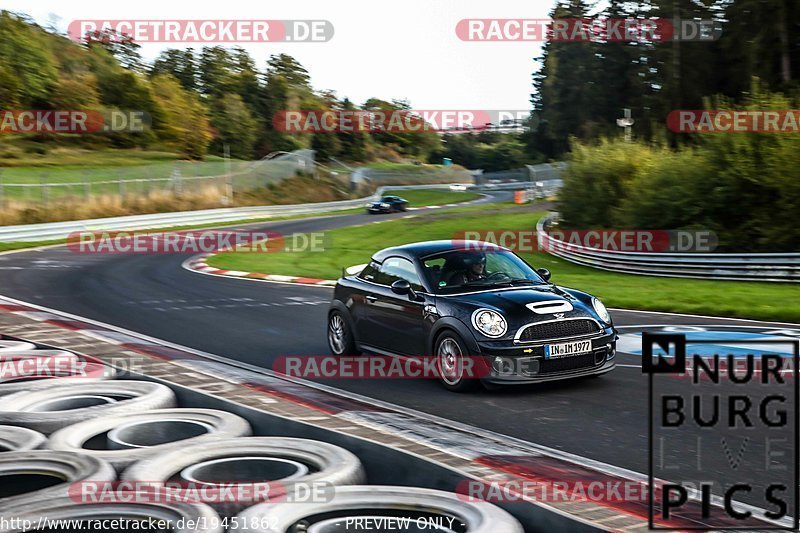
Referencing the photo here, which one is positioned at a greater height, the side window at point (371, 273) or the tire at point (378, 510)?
the side window at point (371, 273)

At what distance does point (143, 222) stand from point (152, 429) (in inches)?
1445

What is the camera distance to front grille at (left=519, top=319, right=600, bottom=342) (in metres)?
8.62

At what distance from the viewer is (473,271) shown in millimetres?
9750

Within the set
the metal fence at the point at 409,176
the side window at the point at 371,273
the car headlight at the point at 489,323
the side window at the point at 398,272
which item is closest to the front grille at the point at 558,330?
the car headlight at the point at 489,323

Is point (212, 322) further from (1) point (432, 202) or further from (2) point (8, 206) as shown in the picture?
(1) point (432, 202)

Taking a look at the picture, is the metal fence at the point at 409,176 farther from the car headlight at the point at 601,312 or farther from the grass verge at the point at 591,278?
the car headlight at the point at 601,312

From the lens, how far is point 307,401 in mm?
7496

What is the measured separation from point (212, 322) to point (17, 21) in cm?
6794

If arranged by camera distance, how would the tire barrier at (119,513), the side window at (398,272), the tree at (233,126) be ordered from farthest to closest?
1. the tree at (233,126)
2. the side window at (398,272)
3. the tire barrier at (119,513)

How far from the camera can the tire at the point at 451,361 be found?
29.0 feet

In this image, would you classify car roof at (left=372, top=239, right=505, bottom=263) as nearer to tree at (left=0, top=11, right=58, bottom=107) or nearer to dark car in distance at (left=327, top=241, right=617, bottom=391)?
dark car in distance at (left=327, top=241, right=617, bottom=391)

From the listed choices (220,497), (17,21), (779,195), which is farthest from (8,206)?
(17,21)

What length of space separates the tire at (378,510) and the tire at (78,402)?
265 centimetres

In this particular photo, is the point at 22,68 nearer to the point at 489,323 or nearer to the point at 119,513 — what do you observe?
the point at 489,323
